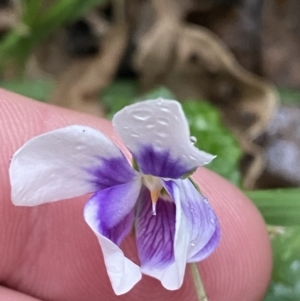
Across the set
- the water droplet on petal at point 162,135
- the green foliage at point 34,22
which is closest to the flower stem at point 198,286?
the water droplet on petal at point 162,135

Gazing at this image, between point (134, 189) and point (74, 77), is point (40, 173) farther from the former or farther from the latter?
point (74, 77)

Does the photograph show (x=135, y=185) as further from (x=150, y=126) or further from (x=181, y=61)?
(x=181, y=61)

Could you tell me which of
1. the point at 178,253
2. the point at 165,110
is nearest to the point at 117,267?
the point at 178,253

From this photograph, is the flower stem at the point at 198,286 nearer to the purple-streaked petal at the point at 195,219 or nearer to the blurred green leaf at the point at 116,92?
the purple-streaked petal at the point at 195,219

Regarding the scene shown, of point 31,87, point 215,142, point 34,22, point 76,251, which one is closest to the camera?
point 76,251

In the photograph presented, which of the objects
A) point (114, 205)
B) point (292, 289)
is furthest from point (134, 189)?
point (292, 289)

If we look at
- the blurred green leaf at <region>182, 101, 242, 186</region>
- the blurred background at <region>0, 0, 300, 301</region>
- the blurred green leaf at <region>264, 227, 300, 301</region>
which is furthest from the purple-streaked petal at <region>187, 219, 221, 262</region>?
the blurred background at <region>0, 0, 300, 301</region>

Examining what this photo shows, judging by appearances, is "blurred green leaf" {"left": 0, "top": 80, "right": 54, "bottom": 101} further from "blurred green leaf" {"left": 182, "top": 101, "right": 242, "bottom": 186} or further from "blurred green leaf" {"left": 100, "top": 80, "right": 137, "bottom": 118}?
"blurred green leaf" {"left": 182, "top": 101, "right": 242, "bottom": 186}
